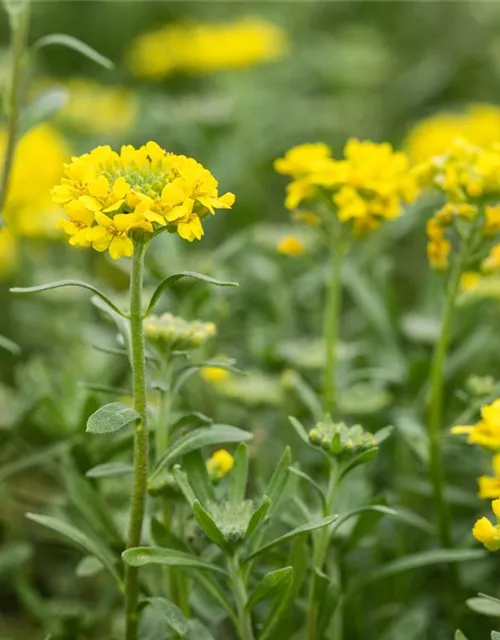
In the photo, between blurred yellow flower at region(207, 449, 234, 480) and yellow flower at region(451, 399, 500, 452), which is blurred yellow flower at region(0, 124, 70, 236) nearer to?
blurred yellow flower at region(207, 449, 234, 480)

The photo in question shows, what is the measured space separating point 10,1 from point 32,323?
0.79m

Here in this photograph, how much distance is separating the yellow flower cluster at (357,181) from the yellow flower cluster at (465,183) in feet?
0.10

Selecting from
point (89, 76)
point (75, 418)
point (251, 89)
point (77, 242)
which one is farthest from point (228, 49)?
point (77, 242)

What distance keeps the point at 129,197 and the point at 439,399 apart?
54 cm

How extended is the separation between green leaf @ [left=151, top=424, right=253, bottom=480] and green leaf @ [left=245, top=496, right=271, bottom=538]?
91mm

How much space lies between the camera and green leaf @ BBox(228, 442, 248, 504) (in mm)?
970

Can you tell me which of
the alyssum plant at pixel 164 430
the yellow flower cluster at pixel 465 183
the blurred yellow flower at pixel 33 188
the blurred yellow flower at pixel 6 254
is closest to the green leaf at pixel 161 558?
the alyssum plant at pixel 164 430

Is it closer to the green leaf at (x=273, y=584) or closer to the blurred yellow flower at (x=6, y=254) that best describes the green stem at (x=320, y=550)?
the green leaf at (x=273, y=584)

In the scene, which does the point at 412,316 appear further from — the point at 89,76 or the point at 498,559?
the point at 89,76

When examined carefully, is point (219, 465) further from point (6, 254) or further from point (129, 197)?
point (6, 254)

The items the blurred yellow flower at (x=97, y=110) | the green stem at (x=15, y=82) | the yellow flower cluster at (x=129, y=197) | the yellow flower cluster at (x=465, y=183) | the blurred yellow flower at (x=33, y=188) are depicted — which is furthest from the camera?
the blurred yellow flower at (x=97, y=110)

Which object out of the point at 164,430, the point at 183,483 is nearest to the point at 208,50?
the point at 164,430

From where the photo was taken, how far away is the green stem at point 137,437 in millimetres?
858

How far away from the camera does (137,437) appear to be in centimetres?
91
